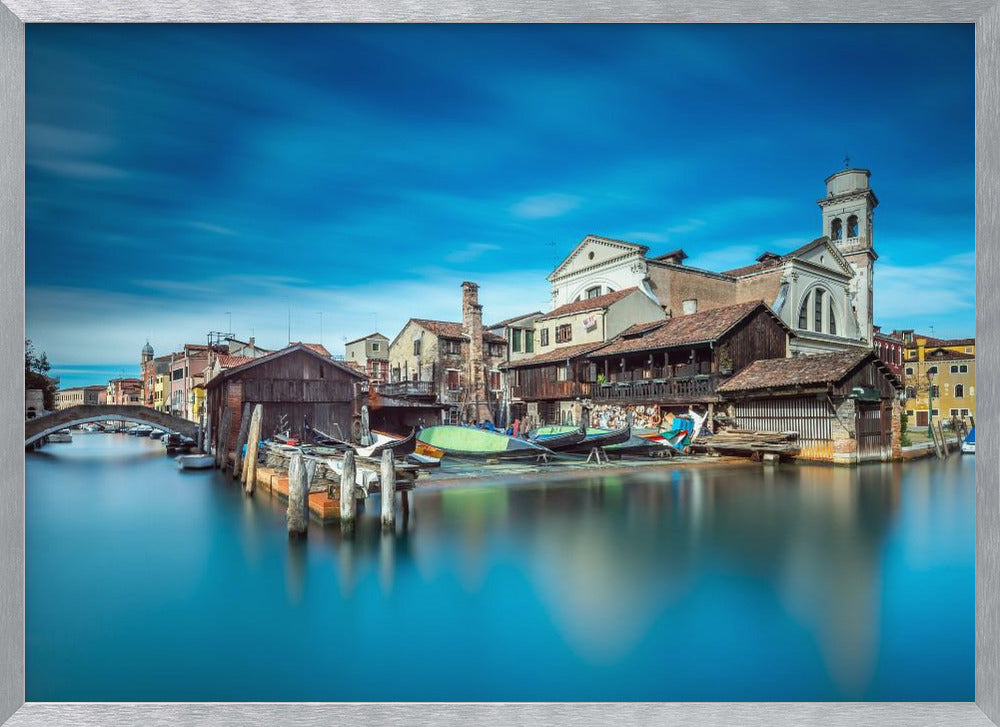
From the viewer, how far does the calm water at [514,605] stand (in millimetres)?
2416

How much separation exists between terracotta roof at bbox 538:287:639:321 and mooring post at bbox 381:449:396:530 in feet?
23.1

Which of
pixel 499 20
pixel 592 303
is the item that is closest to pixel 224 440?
pixel 592 303

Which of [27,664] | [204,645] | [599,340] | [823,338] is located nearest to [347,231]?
[204,645]

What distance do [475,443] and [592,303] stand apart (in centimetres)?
383

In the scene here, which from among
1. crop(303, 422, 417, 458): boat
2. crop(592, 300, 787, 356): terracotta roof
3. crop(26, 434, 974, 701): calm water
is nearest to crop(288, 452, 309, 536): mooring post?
crop(26, 434, 974, 701): calm water

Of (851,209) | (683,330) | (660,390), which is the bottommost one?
(660,390)

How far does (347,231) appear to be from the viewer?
12.7 ft

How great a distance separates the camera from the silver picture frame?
2.25 meters

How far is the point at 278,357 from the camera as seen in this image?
699 cm

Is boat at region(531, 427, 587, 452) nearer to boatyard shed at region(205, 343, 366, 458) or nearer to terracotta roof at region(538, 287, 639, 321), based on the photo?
terracotta roof at region(538, 287, 639, 321)

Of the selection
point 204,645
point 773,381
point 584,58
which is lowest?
point 204,645

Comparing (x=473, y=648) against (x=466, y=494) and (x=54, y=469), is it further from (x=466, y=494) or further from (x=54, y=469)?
(x=54, y=469)

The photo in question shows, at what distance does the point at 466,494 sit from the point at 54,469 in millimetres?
4221

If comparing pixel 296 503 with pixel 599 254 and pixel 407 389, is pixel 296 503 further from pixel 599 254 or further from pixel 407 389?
pixel 407 389
